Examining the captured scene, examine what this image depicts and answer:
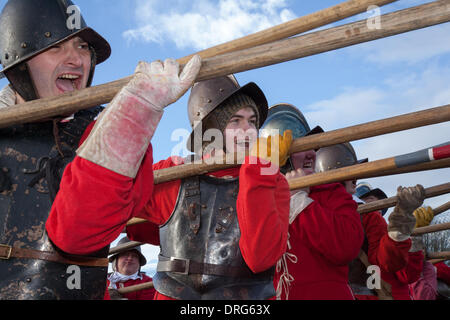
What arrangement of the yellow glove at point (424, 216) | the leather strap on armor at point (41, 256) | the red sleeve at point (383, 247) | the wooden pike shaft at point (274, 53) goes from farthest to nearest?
the yellow glove at point (424, 216) < the red sleeve at point (383, 247) < the leather strap on armor at point (41, 256) < the wooden pike shaft at point (274, 53)

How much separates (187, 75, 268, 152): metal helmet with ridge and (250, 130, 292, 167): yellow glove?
71 cm

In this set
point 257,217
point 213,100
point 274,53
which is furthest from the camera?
point 213,100

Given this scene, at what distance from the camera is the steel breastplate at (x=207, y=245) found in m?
3.18

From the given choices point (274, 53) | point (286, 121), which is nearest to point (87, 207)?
point (274, 53)

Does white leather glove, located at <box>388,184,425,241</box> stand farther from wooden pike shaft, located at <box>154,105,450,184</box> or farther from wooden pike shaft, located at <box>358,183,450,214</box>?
wooden pike shaft, located at <box>154,105,450,184</box>

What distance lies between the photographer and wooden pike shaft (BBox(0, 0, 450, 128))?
80.1 inches

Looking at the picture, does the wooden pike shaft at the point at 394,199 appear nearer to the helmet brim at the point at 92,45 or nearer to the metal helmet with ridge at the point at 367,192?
the helmet brim at the point at 92,45

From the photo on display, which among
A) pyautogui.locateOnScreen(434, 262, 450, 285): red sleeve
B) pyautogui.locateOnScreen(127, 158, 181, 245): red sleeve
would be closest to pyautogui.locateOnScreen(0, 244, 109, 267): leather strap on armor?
pyautogui.locateOnScreen(127, 158, 181, 245): red sleeve

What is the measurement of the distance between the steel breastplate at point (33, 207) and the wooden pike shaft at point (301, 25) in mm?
1482

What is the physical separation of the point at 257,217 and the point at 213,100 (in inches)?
49.8

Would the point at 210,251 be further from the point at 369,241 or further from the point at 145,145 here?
the point at 369,241

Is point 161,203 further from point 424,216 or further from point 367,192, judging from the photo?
point 367,192

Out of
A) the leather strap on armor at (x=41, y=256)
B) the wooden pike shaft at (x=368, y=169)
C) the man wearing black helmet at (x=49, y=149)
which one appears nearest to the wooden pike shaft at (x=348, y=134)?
the wooden pike shaft at (x=368, y=169)

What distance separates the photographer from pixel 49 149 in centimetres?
256
